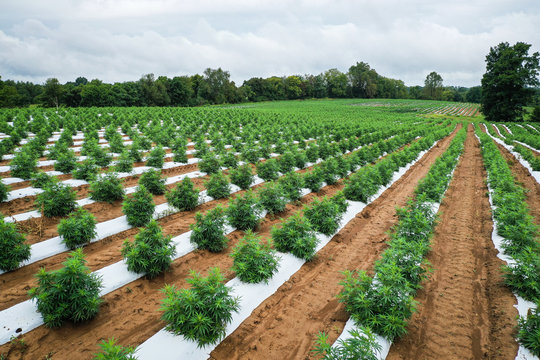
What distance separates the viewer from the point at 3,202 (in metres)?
6.75

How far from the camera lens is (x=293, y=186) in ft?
30.3

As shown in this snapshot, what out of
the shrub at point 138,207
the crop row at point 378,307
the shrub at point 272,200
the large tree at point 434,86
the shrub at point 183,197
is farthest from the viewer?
the large tree at point 434,86

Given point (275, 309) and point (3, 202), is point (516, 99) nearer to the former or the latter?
point (275, 309)

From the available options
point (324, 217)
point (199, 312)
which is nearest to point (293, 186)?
point (324, 217)

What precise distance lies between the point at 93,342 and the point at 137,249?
1.55m

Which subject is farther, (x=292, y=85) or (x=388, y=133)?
(x=292, y=85)

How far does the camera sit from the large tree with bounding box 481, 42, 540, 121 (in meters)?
48.9

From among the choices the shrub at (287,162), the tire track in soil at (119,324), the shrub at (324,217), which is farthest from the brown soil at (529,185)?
the tire track in soil at (119,324)

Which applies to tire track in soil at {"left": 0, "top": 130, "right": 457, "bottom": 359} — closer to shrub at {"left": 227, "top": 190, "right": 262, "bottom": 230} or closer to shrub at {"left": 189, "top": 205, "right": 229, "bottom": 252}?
shrub at {"left": 189, "top": 205, "right": 229, "bottom": 252}

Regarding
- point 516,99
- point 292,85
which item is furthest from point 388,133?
point 292,85

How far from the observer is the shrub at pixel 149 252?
4.81 metres

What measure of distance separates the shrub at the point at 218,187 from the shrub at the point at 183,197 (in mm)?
909

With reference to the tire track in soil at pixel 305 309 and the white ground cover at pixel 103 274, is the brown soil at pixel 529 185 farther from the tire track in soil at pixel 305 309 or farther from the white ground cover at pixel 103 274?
the white ground cover at pixel 103 274

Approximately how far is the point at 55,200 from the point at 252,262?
5356 mm
